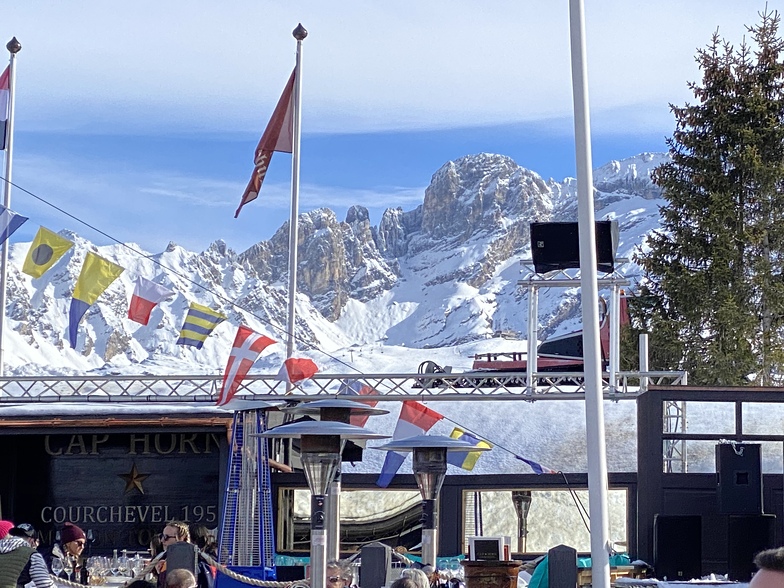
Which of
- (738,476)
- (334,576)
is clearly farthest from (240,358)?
(738,476)

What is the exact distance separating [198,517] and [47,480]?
92.3 inches

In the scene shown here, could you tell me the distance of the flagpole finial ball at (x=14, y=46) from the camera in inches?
750

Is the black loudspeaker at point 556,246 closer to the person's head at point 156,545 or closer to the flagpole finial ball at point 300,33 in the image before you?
the flagpole finial ball at point 300,33

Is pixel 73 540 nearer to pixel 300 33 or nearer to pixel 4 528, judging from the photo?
pixel 4 528

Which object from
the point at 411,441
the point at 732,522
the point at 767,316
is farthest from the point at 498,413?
the point at 767,316

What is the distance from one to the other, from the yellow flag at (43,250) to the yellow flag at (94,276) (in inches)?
14.6

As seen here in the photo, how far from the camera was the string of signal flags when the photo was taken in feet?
48.3

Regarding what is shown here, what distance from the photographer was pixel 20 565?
24.9 ft

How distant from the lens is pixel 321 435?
9.88 meters

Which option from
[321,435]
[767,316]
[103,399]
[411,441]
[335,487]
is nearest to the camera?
[321,435]

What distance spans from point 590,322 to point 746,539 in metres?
5.51

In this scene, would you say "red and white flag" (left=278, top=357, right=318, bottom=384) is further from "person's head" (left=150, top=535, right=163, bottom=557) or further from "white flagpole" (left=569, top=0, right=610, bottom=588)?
"white flagpole" (left=569, top=0, right=610, bottom=588)

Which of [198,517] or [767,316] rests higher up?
[767,316]

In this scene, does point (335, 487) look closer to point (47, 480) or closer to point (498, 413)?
point (498, 413)
